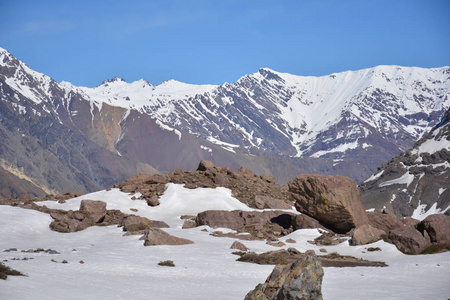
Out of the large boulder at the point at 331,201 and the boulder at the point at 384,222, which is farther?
the boulder at the point at 384,222

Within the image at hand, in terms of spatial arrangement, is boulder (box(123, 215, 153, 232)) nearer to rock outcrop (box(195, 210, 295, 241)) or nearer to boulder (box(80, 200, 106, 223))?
rock outcrop (box(195, 210, 295, 241))

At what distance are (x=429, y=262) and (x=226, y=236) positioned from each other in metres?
15.4

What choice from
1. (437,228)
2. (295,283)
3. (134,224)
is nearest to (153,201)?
(134,224)

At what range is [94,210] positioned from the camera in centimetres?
5112

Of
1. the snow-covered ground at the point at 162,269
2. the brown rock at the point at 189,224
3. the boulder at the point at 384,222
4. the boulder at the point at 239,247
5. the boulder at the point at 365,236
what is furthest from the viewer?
the boulder at the point at 384,222

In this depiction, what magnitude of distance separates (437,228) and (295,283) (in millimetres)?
22772

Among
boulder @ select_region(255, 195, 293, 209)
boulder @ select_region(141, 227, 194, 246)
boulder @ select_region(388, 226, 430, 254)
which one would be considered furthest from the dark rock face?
boulder @ select_region(388, 226, 430, 254)

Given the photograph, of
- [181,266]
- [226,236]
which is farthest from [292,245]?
[181,266]

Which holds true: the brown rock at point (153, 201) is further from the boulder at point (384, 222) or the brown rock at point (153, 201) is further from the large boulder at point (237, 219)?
the boulder at point (384, 222)

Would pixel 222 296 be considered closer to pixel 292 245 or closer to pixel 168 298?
pixel 168 298

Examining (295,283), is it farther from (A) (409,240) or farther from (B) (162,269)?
(A) (409,240)

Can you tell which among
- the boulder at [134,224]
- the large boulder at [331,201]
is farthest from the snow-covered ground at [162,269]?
the large boulder at [331,201]

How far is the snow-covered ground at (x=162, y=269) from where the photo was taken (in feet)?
72.3

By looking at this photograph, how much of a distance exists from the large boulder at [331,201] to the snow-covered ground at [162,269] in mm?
2864
